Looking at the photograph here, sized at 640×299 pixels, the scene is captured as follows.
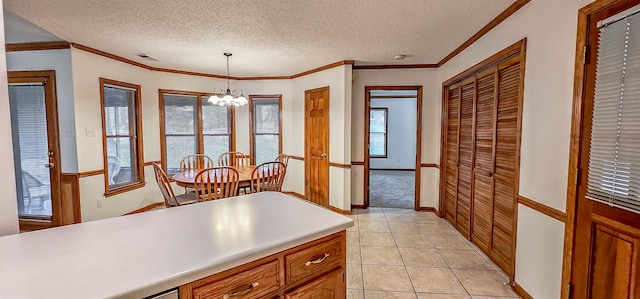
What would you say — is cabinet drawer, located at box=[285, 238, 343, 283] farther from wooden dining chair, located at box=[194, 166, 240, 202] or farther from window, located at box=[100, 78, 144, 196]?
window, located at box=[100, 78, 144, 196]

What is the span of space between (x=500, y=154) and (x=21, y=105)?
5417 mm

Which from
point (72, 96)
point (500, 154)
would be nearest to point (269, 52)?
point (72, 96)

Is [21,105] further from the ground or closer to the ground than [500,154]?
further from the ground

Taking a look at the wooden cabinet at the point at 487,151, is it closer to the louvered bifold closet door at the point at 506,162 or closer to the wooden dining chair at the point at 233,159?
the louvered bifold closet door at the point at 506,162

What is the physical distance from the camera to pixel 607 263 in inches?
57.9

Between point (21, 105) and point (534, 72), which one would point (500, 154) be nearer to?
point (534, 72)

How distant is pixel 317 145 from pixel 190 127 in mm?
2224

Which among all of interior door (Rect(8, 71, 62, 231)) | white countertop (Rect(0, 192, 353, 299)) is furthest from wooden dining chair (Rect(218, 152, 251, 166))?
white countertop (Rect(0, 192, 353, 299))

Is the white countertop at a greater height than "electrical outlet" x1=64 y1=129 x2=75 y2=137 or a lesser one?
lesser

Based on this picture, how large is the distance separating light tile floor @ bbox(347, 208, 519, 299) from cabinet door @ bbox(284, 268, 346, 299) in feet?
3.40

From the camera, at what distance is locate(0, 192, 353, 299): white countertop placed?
795 millimetres

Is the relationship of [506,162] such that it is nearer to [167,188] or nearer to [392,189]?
[167,188]

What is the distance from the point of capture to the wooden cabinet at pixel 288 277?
3.13ft

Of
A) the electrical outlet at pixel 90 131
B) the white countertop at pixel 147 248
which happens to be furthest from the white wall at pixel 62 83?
the white countertop at pixel 147 248
